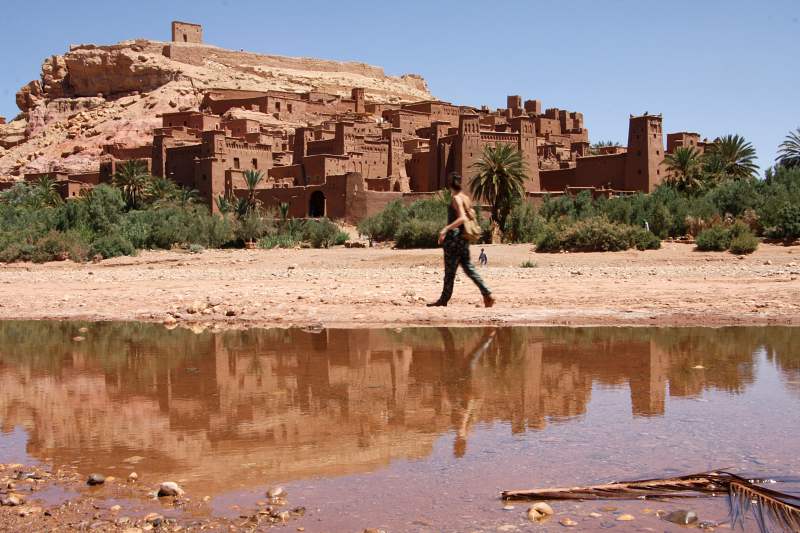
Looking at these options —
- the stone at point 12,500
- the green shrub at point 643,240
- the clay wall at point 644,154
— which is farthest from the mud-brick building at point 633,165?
the stone at point 12,500

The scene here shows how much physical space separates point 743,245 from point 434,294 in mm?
13424

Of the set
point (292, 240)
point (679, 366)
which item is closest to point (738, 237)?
point (292, 240)

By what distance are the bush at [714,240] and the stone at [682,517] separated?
72.7ft

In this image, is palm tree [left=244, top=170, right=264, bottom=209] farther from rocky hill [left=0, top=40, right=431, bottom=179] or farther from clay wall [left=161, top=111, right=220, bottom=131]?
rocky hill [left=0, top=40, right=431, bottom=179]

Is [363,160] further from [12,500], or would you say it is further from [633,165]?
[12,500]

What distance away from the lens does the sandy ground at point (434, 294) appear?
10.8 metres

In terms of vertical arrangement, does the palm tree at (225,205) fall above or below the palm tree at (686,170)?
below

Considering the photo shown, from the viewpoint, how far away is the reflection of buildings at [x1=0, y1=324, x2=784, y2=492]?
5.07m

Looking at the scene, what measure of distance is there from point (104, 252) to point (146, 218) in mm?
6406

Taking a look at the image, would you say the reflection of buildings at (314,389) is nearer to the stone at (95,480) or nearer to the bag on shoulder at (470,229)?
the stone at (95,480)

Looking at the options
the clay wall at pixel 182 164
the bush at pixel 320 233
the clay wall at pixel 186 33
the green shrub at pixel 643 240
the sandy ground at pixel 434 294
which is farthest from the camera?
the clay wall at pixel 186 33

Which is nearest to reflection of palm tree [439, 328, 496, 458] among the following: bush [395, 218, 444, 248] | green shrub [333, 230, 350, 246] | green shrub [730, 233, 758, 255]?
green shrub [730, 233, 758, 255]

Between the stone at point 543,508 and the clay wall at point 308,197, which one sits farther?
the clay wall at point 308,197

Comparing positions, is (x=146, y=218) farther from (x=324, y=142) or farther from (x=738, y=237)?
(x=738, y=237)
